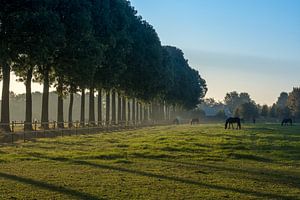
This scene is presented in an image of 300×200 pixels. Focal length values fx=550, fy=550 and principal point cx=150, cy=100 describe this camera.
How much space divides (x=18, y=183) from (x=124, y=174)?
3.52 meters

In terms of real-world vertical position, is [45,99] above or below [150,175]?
above

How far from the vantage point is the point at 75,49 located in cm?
4466

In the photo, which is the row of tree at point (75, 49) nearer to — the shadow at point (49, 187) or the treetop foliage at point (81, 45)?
the treetop foliage at point (81, 45)

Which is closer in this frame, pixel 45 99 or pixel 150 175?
pixel 150 175

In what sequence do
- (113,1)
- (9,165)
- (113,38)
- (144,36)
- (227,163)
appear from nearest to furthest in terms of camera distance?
(9,165) → (227,163) → (113,38) → (113,1) → (144,36)

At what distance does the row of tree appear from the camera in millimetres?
36125

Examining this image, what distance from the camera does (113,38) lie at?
53.6 metres

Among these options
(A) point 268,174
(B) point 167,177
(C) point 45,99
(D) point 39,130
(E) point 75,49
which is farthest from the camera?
(C) point 45,99

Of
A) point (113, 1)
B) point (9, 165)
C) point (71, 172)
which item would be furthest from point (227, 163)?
point (113, 1)

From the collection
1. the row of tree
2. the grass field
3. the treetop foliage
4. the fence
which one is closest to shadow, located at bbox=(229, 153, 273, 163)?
the grass field

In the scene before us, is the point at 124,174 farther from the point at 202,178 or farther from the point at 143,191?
the point at 143,191

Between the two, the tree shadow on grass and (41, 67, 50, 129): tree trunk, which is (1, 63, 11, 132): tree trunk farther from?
the tree shadow on grass

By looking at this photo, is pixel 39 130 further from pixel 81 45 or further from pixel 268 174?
pixel 268 174

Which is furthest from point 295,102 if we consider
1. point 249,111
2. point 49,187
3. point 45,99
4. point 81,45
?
point 49,187
